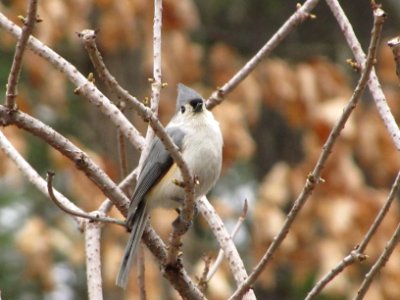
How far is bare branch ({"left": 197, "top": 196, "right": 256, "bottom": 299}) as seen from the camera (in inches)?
96.0

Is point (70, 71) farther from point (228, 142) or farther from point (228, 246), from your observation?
point (228, 142)

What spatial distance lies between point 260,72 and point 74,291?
2247mm

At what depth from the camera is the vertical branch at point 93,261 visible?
91.5 inches

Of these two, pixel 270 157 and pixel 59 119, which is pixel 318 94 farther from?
pixel 59 119

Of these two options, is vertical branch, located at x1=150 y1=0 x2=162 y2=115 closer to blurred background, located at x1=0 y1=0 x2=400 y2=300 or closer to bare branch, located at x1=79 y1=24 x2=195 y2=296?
bare branch, located at x1=79 y1=24 x2=195 y2=296

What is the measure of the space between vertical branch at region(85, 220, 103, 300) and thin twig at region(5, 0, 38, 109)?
51cm

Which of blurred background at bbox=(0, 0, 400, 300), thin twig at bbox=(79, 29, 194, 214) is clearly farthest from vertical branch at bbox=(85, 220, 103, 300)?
blurred background at bbox=(0, 0, 400, 300)

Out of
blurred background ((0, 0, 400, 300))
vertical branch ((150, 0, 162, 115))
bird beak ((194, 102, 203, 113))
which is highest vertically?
blurred background ((0, 0, 400, 300))

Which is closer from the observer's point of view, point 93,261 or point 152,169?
point 93,261

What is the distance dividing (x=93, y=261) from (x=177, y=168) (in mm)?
647

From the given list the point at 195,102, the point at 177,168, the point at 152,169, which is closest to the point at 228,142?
the point at 195,102

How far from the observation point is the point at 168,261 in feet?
7.47

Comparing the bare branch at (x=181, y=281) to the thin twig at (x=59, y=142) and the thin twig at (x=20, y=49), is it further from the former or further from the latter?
the thin twig at (x=20, y=49)

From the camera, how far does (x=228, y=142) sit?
6.17 meters
